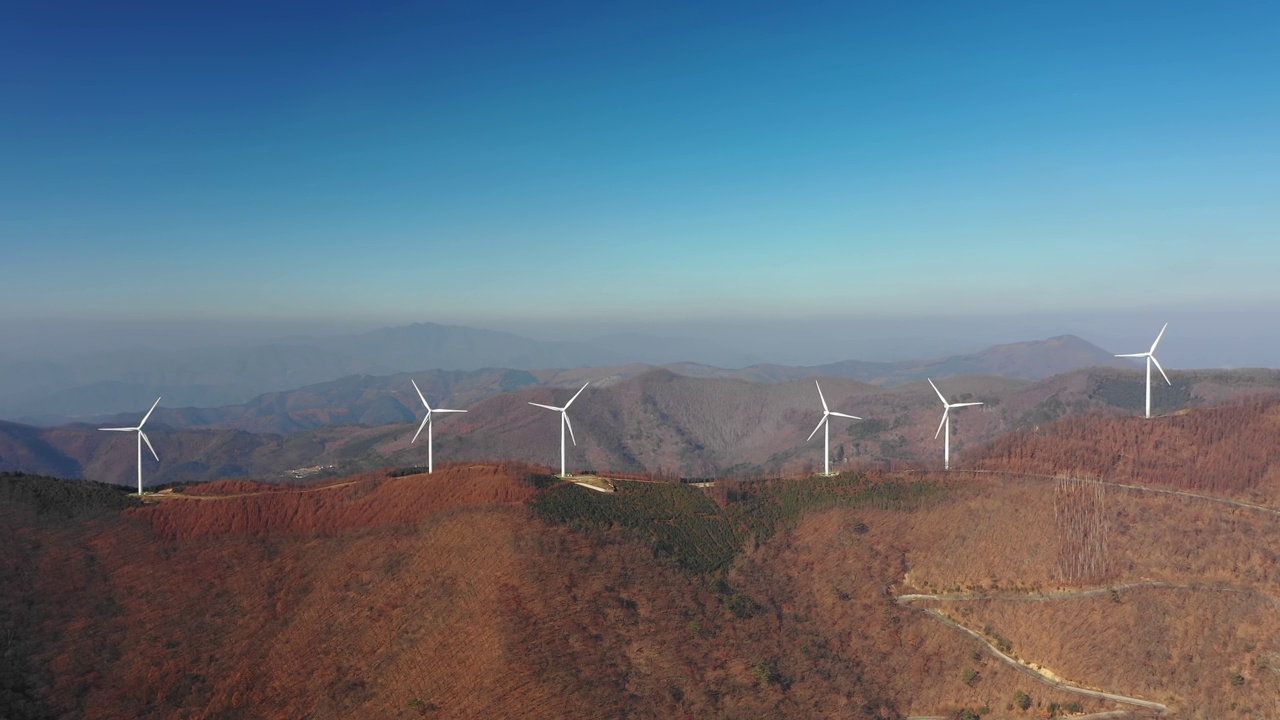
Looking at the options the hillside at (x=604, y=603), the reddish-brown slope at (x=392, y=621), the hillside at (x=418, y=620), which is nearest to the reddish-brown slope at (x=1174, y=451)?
the hillside at (x=604, y=603)

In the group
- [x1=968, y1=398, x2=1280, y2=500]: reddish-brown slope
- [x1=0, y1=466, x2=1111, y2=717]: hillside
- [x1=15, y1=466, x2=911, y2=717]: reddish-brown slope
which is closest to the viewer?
[x1=15, y1=466, x2=911, y2=717]: reddish-brown slope

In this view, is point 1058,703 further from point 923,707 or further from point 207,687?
point 207,687

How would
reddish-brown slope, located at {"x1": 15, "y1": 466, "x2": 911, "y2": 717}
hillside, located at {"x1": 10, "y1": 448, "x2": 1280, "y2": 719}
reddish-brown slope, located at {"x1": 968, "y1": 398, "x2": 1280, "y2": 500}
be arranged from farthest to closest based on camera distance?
1. reddish-brown slope, located at {"x1": 968, "y1": 398, "x2": 1280, "y2": 500}
2. hillside, located at {"x1": 10, "y1": 448, "x2": 1280, "y2": 719}
3. reddish-brown slope, located at {"x1": 15, "y1": 466, "x2": 911, "y2": 717}

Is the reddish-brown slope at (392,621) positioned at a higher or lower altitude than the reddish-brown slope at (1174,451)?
lower

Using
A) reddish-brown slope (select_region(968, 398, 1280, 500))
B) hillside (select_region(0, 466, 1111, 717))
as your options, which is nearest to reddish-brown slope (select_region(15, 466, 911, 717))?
hillside (select_region(0, 466, 1111, 717))

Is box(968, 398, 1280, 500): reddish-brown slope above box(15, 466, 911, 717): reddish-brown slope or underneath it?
above

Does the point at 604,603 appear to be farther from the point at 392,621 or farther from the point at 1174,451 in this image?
the point at 1174,451

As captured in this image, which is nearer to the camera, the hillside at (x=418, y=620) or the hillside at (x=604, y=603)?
the hillside at (x=418, y=620)

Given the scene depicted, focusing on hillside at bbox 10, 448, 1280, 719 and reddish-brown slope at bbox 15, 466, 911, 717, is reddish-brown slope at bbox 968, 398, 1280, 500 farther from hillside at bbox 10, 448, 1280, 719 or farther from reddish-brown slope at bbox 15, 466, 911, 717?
reddish-brown slope at bbox 15, 466, 911, 717

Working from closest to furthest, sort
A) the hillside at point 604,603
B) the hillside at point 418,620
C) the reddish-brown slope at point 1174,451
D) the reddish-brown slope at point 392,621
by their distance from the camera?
the reddish-brown slope at point 392,621 → the hillside at point 418,620 → the hillside at point 604,603 → the reddish-brown slope at point 1174,451

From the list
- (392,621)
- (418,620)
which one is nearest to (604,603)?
(418,620)

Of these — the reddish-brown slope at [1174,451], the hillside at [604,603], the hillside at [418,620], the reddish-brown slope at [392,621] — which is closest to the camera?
the reddish-brown slope at [392,621]

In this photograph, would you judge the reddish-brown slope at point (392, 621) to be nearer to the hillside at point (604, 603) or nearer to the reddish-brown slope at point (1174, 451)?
the hillside at point (604, 603)
